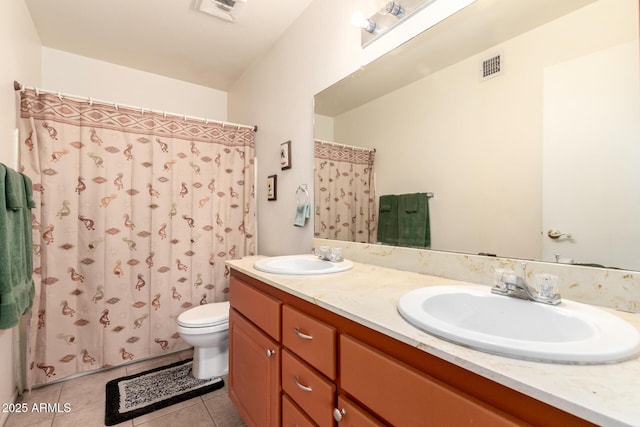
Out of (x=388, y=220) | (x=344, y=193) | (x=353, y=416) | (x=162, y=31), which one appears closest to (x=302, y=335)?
(x=353, y=416)

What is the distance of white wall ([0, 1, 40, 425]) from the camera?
144 cm

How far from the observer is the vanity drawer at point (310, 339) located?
0.82m

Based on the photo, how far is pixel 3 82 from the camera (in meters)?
1.45

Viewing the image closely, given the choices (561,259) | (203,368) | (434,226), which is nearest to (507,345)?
(561,259)

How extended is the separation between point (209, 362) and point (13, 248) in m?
1.22

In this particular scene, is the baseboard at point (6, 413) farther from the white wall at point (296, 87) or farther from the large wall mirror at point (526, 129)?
the large wall mirror at point (526, 129)

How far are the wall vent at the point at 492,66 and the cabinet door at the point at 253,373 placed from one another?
126 cm

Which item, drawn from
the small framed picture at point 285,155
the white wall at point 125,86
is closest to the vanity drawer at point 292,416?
the small framed picture at point 285,155

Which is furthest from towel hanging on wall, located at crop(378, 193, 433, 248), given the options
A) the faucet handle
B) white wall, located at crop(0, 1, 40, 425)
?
white wall, located at crop(0, 1, 40, 425)

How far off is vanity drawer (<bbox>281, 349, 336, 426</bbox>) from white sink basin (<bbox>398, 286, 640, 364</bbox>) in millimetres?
353

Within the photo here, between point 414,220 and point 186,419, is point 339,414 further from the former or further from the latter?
point 186,419

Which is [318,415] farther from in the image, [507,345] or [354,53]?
[354,53]

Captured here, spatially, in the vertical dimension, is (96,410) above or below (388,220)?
below

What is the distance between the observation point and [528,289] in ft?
2.57
